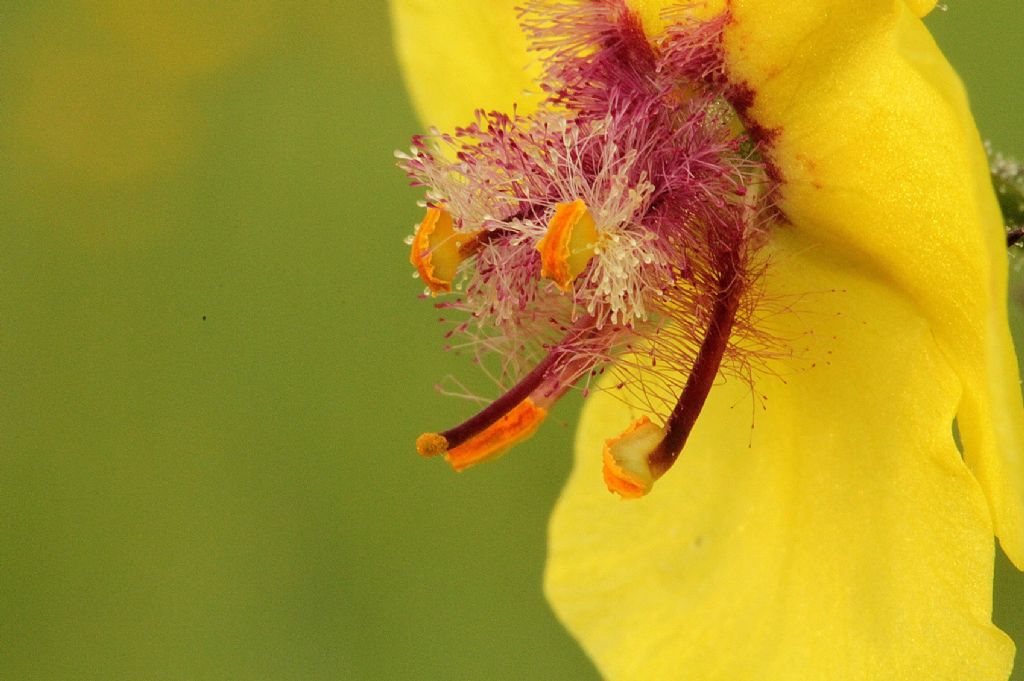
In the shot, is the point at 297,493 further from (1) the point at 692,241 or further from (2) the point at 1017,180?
(2) the point at 1017,180

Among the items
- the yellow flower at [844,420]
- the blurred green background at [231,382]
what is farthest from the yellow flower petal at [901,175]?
the blurred green background at [231,382]

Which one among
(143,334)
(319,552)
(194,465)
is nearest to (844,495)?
(319,552)

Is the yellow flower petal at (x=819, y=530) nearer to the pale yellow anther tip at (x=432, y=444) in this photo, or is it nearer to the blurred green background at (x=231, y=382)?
the pale yellow anther tip at (x=432, y=444)

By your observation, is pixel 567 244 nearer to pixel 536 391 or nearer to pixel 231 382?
pixel 536 391

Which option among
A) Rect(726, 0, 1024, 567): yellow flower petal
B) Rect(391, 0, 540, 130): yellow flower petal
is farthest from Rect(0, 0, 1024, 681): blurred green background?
Rect(726, 0, 1024, 567): yellow flower petal

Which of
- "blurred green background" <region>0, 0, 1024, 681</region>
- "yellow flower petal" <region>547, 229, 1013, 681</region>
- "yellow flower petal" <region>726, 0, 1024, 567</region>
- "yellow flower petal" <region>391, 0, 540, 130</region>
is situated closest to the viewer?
"yellow flower petal" <region>726, 0, 1024, 567</region>

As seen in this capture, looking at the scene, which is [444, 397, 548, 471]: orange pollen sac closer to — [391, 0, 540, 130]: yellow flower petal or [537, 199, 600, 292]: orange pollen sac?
[537, 199, 600, 292]: orange pollen sac
